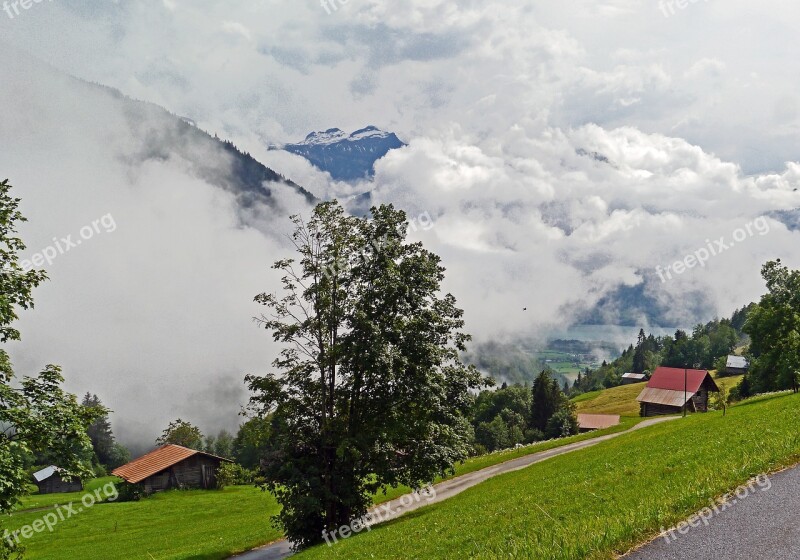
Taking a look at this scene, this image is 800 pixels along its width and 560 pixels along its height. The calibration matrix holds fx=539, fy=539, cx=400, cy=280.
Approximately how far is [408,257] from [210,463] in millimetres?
76866

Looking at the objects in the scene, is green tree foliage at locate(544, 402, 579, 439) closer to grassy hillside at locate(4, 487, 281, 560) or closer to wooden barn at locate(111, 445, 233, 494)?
grassy hillside at locate(4, 487, 281, 560)

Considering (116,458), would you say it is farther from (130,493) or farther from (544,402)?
(544,402)

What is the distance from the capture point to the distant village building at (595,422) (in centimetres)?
13125

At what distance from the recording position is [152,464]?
291 feet

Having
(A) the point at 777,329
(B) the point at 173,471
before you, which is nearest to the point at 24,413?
(B) the point at 173,471

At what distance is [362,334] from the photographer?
29922 mm

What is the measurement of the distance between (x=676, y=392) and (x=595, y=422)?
21412mm

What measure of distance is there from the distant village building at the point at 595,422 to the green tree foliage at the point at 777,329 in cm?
5387

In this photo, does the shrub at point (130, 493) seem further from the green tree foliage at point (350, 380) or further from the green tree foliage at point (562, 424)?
the green tree foliage at point (562, 424)

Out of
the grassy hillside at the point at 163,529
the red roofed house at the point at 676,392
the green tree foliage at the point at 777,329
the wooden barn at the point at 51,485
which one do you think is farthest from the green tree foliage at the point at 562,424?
the wooden barn at the point at 51,485

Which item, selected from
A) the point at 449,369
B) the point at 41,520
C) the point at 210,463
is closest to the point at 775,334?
the point at 449,369

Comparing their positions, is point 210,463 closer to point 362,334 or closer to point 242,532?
point 242,532

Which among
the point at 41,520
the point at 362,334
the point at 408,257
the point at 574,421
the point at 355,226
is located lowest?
the point at 574,421

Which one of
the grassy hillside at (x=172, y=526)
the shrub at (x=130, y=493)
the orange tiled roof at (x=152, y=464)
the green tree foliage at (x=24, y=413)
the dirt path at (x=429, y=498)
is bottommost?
the dirt path at (x=429, y=498)
